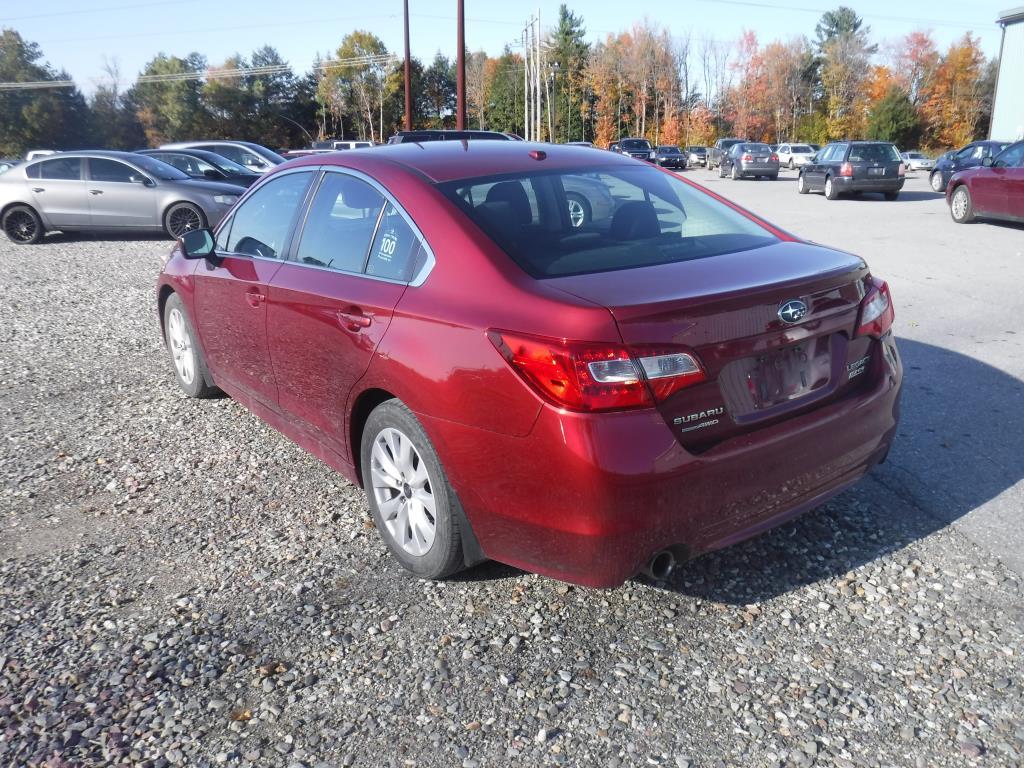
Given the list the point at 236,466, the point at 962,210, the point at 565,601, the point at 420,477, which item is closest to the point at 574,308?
the point at 420,477

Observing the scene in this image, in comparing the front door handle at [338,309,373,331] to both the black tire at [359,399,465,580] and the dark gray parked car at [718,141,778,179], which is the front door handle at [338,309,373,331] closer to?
the black tire at [359,399,465,580]

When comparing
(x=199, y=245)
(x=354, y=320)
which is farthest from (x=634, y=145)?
(x=354, y=320)

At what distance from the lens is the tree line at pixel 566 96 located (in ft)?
230

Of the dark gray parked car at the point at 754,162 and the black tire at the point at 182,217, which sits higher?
the dark gray parked car at the point at 754,162

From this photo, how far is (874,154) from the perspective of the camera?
73.9 ft

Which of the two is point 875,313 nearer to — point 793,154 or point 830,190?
point 830,190

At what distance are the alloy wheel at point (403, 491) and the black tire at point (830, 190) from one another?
22.1 metres

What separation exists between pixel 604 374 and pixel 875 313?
55.0 inches

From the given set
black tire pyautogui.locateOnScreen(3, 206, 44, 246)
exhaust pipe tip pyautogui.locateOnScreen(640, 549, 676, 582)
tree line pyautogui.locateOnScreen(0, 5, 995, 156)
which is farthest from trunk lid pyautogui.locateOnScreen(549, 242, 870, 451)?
tree line pyautogui.locateOnScreen(0, 5, 995, 156)

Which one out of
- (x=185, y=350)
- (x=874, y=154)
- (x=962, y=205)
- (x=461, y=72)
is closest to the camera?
(x=185, y=350)

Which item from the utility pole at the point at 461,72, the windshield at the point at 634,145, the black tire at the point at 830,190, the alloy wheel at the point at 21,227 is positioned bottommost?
the alloy wheel at the point at 21,227

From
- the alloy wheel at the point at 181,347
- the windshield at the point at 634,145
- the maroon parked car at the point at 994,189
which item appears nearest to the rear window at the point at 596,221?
the alloy wheel at the point at 181,347

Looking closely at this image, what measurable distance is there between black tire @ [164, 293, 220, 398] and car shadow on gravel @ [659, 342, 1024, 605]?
345 cm

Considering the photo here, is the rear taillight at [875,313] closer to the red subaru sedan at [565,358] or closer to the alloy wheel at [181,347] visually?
the red subaru sedan at [565,358]
